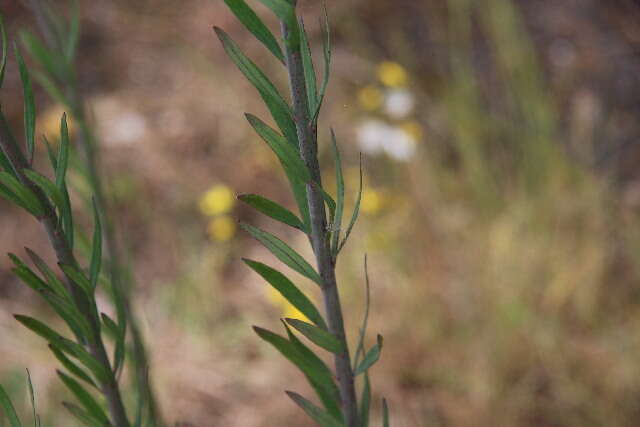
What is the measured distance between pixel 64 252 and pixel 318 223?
0.49 ft

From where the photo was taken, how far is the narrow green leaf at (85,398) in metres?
0.45

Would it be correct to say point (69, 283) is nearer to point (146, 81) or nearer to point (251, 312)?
point (251, 312)

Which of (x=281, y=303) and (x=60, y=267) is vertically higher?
(x=281, y=303)

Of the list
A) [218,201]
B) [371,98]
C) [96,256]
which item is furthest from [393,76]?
[96,256]

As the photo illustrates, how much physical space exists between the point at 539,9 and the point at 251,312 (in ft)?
3.98

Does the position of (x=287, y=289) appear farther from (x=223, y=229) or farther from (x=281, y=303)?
(x=223, y=229)

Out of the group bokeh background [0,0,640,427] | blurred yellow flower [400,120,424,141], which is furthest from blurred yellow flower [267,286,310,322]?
blurred yellow flower [400,120,424,141]

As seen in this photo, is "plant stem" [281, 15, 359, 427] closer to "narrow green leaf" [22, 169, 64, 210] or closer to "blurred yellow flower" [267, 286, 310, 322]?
"narrow green leaf" [22, 169, 64, 210]

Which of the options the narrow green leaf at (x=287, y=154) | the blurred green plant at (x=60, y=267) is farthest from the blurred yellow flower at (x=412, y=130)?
the narrow green leaf at (x=287, y=154)

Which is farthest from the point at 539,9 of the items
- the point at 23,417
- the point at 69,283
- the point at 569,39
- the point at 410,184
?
the point at 69,283

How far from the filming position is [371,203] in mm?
1604

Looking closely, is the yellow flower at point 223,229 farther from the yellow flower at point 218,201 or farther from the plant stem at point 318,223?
the plant stem at point 318,223

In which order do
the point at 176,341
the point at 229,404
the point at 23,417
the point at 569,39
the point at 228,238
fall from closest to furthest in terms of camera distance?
the point at 23,417
the point at 229,404
the point at 176,341
the point at 228,238
the point at 569,39

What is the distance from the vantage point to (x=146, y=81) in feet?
7.25
